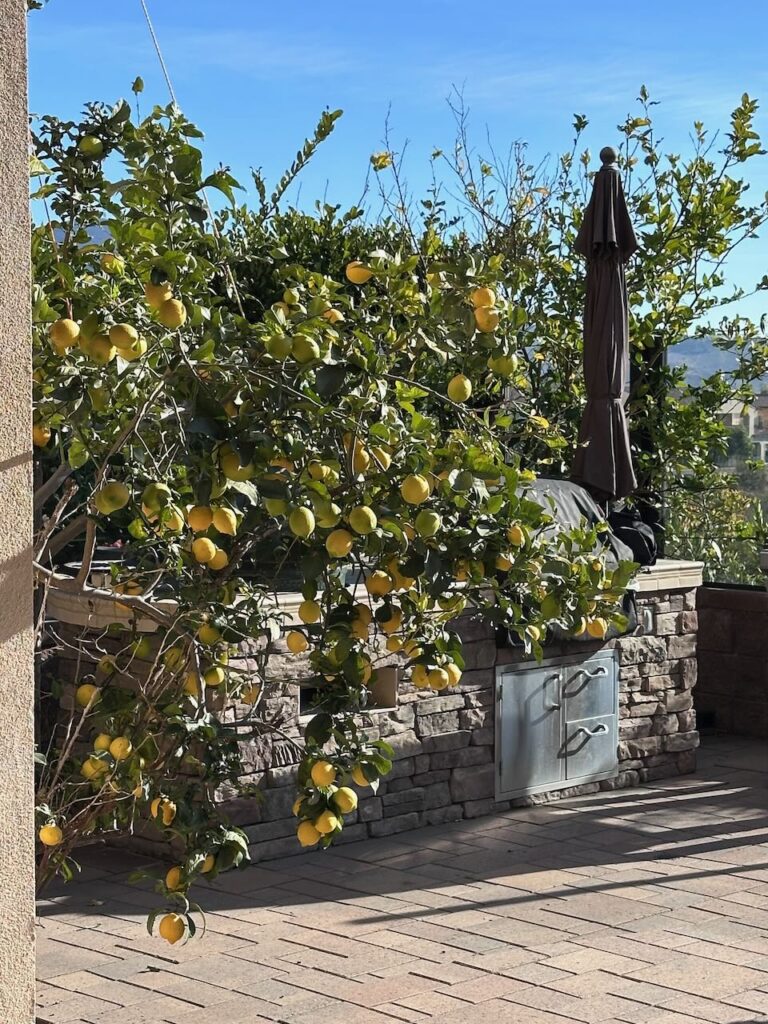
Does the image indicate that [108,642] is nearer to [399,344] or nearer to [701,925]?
[701,925]

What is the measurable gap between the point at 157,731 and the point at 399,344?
98cm

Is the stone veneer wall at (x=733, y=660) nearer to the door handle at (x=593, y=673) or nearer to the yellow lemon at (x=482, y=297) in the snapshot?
the door handle at (x=593, y=673)

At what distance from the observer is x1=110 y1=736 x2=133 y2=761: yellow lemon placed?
103 inches

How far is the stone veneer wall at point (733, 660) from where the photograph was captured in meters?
8.93

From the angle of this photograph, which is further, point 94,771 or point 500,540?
point 94,771

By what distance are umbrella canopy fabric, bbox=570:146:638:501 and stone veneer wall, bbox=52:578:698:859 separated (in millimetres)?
780

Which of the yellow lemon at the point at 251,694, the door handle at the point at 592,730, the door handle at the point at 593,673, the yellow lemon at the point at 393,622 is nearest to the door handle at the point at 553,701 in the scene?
the door handle at the point at 593,673

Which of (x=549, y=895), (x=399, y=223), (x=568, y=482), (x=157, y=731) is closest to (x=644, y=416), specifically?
(x=568, y=482)

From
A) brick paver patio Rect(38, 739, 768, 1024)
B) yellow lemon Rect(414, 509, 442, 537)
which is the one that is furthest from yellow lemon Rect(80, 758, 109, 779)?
brick paver patio Rect(38, 739, 768, 1024)

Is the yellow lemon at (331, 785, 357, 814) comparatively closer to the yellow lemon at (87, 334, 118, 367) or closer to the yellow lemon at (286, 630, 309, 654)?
the yellow lemon at (286, 630, 309, 654)

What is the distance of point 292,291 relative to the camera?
2.38 metres

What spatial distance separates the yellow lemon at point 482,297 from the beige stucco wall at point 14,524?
0.71m

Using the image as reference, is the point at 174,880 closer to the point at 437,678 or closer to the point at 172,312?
the point at 437,678

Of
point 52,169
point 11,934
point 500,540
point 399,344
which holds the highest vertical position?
point 52,169
